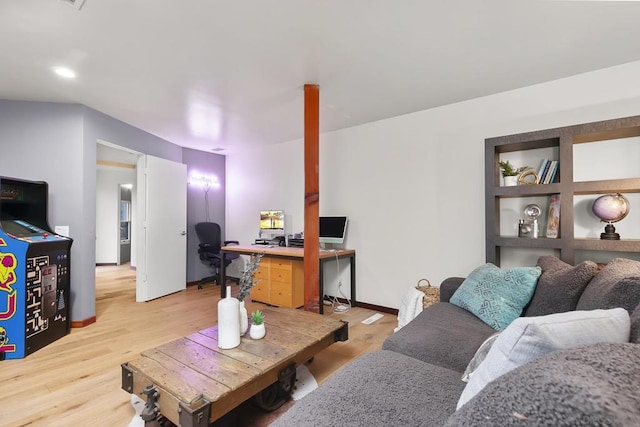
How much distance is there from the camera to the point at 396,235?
3445mm

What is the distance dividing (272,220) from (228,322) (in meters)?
2.83

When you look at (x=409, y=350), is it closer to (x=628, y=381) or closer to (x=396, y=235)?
(x=628, y=381)

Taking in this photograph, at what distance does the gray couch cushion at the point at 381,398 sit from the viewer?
968 mm

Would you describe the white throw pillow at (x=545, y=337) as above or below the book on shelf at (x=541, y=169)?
below

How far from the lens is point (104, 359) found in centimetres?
237

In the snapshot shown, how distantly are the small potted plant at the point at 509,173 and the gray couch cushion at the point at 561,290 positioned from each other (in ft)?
3.28

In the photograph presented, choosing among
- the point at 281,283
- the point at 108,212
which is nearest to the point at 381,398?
the point at 281,283

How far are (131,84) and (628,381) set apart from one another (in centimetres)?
341

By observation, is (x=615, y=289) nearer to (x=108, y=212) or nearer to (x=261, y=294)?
(x=261, y=294)

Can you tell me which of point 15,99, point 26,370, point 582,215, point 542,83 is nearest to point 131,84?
point 15,99

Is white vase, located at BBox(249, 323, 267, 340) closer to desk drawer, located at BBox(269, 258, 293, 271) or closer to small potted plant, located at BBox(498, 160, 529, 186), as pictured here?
desk drawer, located at BBox(269, 258, 293, 271)

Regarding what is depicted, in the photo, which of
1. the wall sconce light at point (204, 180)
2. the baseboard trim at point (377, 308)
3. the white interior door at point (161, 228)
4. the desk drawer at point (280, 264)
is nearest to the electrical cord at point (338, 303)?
the baseboard trim at point (377, 308)

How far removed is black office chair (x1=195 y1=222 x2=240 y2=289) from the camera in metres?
4.84

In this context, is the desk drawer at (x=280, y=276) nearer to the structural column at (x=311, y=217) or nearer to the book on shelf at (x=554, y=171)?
the structural column at (x=311, y=217)
